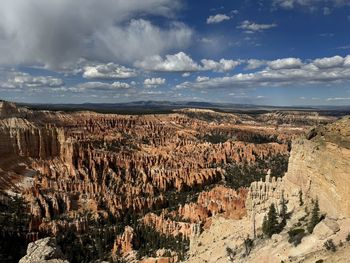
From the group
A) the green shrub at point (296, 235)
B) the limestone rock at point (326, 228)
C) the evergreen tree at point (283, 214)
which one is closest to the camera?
the limestone rock at point (326, 228)

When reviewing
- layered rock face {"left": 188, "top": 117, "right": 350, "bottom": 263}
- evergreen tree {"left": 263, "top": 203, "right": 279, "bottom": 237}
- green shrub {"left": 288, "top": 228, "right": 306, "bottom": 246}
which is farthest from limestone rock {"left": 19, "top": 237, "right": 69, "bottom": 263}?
evergreen tree {"left": 263, "top": 203, "right": 279, "bottom": 237}

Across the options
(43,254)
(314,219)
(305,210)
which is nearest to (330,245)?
(314,219)

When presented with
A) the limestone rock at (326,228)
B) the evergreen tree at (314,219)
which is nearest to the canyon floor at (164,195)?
the limestone rock at (326,228)

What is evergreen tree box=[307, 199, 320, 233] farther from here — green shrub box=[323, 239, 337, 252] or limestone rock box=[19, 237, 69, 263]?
limestone rock box=[19, 237, 69, 263]

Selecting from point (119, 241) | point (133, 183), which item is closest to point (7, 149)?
point (133, 183)

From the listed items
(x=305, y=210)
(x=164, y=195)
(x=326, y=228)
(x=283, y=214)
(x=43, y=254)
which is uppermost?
(x=326, y=228)

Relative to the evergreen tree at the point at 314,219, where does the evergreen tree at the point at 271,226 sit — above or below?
below

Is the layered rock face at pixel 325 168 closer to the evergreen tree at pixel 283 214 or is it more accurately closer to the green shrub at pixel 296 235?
the evergreen tree at pixel 283 214

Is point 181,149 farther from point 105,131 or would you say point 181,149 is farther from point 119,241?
point 119,241

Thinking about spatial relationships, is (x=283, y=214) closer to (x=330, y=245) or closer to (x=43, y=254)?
(x=330, y=245)
